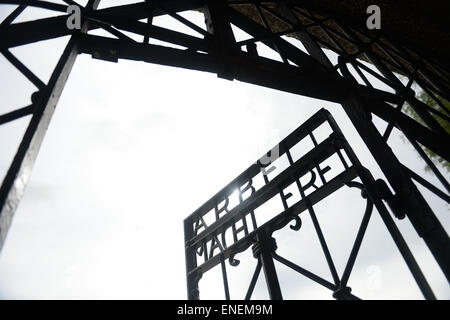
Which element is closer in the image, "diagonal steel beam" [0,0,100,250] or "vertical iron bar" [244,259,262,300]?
"diagonal steel beam" [0,0,100,250]

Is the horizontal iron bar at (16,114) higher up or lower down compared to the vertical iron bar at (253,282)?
higher up

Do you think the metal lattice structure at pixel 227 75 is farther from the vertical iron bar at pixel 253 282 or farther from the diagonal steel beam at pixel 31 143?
the vertical iron bar at pixel 253 282

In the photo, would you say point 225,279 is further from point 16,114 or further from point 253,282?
point 16,114

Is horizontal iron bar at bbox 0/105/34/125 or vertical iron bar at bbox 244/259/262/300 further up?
horizontal iron bar at bbox 0/105/34/125

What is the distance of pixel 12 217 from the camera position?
144 cm

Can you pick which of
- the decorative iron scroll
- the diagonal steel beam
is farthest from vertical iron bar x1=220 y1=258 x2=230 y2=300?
the diagonal steel beam

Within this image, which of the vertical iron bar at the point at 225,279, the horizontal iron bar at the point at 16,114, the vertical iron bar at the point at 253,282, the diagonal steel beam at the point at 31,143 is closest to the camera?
the diagonal steel beam at the point at 31,143

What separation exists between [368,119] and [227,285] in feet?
9.24

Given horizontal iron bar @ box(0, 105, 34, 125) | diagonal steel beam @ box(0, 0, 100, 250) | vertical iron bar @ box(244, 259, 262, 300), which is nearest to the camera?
diagonal steel beam @ box(0, 0, 100, 250)

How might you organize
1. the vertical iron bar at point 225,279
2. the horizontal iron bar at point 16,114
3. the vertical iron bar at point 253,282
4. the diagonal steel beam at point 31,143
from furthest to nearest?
the vertical iron bar at point 225,279, the vertical iron bar at point 253,282, the horizontal iron bar at point 16,114, the diagonal steel beam at point 31,143

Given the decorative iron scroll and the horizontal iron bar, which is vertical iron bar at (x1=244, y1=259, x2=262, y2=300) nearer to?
the decorative iron scroll

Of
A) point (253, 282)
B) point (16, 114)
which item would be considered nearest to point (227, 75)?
point (16, 114)

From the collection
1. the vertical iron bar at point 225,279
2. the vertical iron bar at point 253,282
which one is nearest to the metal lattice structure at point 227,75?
the vertical iron bar at point 253,282
